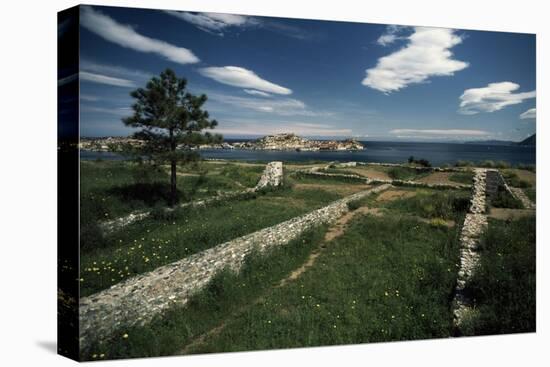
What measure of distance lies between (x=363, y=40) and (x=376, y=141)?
199 cm

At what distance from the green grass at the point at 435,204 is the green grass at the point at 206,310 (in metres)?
2.60

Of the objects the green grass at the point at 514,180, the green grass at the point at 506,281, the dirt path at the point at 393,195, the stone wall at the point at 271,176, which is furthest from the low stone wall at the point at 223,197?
the green grass at the point at 514,180

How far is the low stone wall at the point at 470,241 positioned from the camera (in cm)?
689

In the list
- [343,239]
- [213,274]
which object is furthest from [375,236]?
[213,274]

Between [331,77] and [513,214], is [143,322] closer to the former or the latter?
[331,77]

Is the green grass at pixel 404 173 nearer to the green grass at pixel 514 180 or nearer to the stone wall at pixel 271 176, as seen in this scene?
the green grass at pixel 514 180

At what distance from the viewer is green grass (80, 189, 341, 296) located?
6051mm

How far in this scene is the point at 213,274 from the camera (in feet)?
21.9

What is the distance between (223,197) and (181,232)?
4.34 ft

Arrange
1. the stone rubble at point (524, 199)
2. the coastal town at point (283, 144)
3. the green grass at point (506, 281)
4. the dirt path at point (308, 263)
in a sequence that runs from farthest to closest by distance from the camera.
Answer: the stone rubble at point (524, 199) → the coastal town at point (283, 144) → the green grass at point (506, 281) → the dirt path at point (308, 263)

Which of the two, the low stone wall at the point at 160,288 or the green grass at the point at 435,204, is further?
the green grass at the point at 435,204

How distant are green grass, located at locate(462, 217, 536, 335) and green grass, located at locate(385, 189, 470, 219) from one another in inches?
28.4

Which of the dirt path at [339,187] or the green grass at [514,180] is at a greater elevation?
A: the green grass at [514,180]

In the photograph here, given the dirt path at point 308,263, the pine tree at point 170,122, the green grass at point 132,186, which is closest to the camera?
the dirt path at point 308,263
